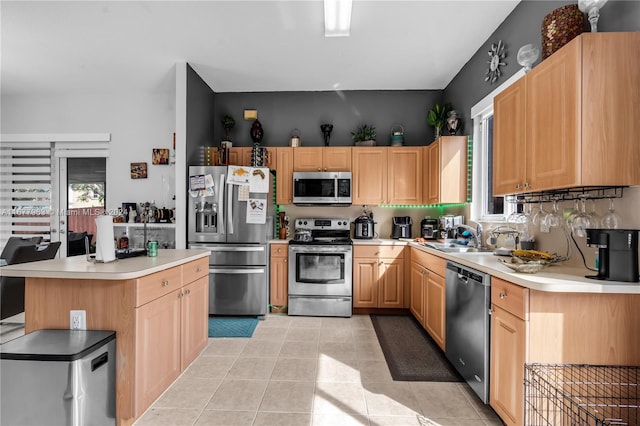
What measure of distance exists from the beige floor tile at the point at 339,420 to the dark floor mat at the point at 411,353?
0.59 metres

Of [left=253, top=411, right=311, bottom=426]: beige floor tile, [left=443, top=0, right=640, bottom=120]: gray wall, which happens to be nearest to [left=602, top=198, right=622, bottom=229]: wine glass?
[left=443, top=0, right=640, bottom=120]: gray wall

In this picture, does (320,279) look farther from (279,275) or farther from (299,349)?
(299,349)

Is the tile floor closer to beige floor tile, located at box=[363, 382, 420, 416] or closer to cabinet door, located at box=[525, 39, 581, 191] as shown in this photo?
beige floor tile, located at box=[363, 382, 420, 416]

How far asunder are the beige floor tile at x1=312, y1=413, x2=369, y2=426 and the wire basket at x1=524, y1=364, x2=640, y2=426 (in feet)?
2.86

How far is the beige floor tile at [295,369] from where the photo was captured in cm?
240

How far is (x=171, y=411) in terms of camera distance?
Result: 6.42 feet

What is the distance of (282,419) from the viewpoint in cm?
191

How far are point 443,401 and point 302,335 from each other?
5.04ft

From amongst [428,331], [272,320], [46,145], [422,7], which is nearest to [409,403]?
[428,331]

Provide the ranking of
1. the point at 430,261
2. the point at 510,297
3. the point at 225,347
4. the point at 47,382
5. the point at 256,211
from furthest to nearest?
the point at 256,211
the point at 430,261
the point at 225,347
the point at 510,297
the point at 47,382

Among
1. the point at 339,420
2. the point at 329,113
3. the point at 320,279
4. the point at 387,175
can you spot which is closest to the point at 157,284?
the point at 339,420

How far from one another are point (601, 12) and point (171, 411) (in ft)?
11.6

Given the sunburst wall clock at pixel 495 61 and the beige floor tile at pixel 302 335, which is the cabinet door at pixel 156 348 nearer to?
the beige floor tile at pixel 302 335

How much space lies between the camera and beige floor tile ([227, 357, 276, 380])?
2.41 meters
